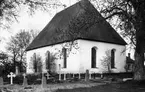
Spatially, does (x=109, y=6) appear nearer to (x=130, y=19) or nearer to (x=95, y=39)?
(x=130, y=19)

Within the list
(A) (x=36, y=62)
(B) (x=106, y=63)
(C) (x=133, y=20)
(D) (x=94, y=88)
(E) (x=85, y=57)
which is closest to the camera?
(C) (x=133, y=20)

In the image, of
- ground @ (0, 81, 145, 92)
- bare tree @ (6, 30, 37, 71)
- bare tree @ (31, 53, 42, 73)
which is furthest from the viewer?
bare tree @ (6, 30, 37, 71)

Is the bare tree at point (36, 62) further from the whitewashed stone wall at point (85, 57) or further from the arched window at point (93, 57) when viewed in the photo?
the arched window at point (93, 57)

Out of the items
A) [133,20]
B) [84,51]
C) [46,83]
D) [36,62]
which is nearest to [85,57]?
[84,51]

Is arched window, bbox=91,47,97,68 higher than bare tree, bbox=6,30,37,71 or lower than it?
lower

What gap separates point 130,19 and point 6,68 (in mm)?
20512

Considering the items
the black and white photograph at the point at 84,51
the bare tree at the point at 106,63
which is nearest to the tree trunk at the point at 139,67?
the black and white photograph at the point at 84,51

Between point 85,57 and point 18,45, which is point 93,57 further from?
point 18,45

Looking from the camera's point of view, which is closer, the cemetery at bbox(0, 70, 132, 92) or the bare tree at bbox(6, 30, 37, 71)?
the cemetery at bbox(0, 70, 132, 92)

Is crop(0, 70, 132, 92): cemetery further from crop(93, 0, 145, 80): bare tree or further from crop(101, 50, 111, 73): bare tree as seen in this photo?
crop(93, 0, 145, 80): bare tree

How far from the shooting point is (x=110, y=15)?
12.6m

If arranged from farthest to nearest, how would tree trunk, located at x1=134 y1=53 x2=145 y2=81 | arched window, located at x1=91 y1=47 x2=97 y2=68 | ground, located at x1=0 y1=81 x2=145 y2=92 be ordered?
arched window, located at x1=91 y1=47 x2=97 y2=68 < tree trunk, located at x1=134 y1=53 x2=145 y2=81 < ground, located at x1=0 y1=81 x2=145 y2=92

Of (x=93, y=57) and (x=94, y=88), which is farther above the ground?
(x=93, y=57)

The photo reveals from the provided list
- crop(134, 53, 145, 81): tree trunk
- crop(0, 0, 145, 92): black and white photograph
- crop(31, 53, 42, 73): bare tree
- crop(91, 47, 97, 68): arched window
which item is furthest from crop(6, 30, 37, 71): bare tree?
crop(134, 53, 145, 81): tree trunk
